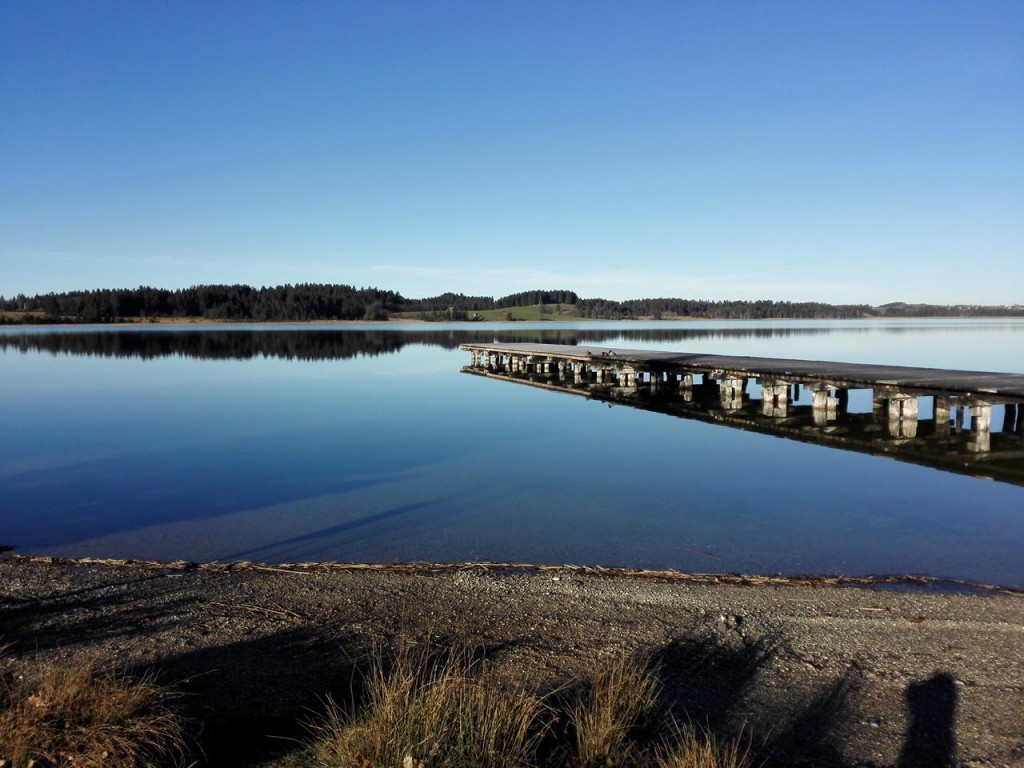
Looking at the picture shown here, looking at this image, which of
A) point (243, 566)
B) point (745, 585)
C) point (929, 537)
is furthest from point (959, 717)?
point (243, 566)

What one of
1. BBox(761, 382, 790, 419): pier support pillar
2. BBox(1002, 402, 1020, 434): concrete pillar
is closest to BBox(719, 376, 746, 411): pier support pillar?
BBox(761, 382, 790, 419): pier support pillar

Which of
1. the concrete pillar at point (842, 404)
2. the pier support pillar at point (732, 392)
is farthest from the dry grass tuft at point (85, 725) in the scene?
the pier support pillar at point (732, 392)

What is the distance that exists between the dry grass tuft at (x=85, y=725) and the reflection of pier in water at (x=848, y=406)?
12534mm

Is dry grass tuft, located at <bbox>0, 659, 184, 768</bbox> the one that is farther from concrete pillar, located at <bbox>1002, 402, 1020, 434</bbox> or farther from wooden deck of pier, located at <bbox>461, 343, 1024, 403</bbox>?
concrete pillar, located at <bbox>1002, 402, 1020, 434</bbox>

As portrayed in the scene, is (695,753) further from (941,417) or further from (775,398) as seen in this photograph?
(775,398)

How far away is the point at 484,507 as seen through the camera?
412 inches

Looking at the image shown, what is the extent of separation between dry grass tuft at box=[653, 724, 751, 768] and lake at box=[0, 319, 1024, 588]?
389 cm

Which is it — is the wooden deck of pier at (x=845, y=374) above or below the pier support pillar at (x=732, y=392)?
above

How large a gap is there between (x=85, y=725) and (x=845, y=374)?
1826cm

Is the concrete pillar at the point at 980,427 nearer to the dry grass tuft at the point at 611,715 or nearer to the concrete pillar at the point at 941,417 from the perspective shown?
the concrete pillar at the point at 941,417

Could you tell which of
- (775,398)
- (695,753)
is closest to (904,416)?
(775,398)

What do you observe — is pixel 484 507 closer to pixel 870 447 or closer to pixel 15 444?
pixel 870 447

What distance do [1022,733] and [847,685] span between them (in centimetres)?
93

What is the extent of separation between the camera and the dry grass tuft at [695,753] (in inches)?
129
